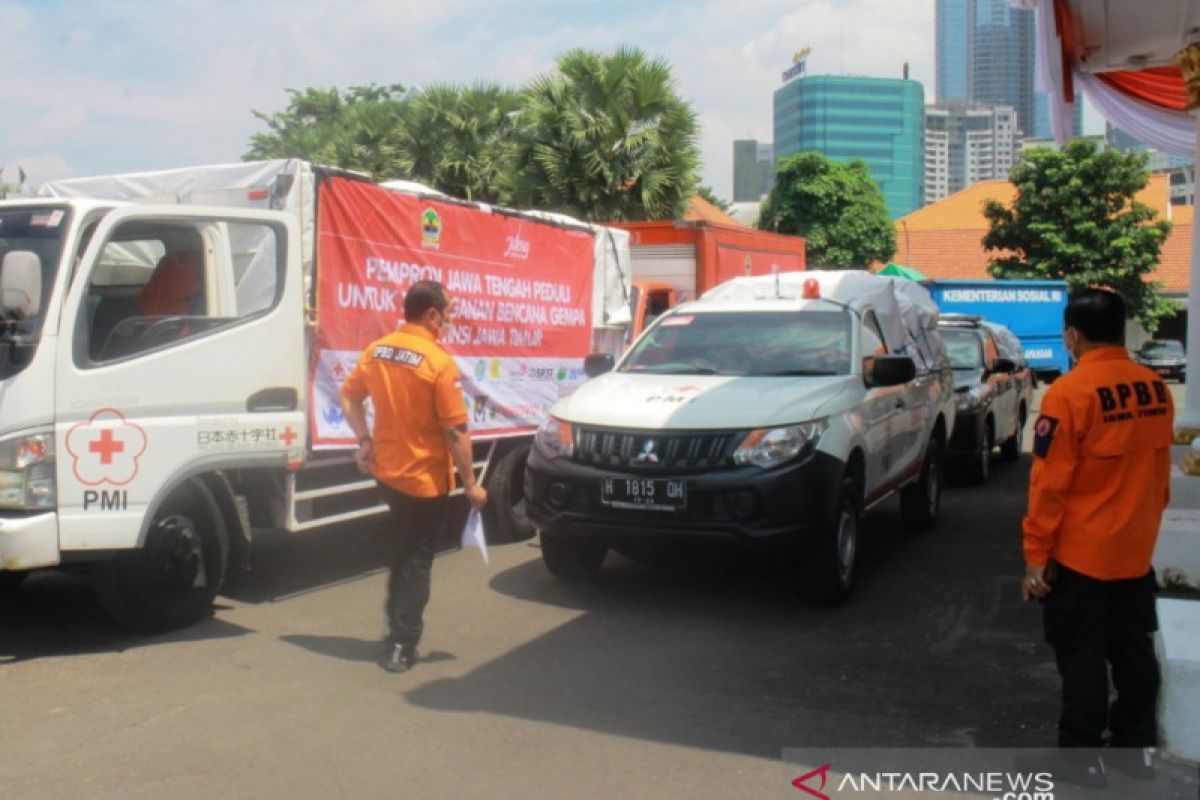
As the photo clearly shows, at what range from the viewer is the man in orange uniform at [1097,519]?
14.1ft

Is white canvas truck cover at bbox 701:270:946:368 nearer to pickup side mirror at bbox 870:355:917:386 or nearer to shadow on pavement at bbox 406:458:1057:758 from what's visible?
pickup side mirror at bbox 870:355:917:386

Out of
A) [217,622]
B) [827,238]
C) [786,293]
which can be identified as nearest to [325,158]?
[827,238]

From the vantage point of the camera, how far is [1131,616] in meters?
4.42

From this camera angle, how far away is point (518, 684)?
571 centimetres

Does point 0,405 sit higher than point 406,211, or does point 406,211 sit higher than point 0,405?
point 406,211

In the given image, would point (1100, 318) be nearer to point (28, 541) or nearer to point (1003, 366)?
point (28, 541)

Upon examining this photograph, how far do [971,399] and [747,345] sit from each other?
17.3ft

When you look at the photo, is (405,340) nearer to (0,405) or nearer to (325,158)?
(0,405)

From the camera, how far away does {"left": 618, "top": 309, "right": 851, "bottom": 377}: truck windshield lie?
7.78 metres

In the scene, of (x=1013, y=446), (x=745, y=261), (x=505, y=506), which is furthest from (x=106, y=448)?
(x=1013, y=446)

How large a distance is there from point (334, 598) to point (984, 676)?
381 cm

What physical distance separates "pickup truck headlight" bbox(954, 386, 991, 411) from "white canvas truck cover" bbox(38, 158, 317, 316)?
7495 mm

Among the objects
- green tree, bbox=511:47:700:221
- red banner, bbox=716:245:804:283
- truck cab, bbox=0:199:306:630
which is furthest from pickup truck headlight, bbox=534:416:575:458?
green tree, bbox=511:47:700:221

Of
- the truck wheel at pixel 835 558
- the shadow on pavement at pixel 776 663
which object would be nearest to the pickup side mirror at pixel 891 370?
the truck wheel at pixel 835 558
